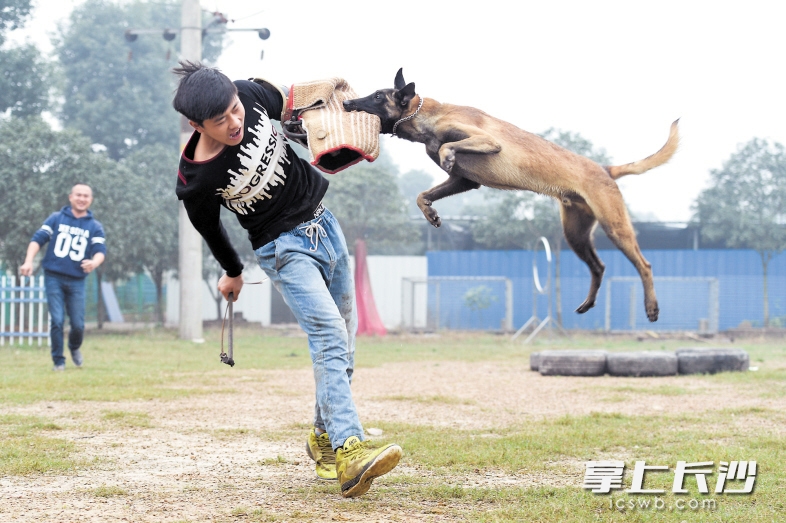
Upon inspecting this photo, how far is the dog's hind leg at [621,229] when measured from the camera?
4199mm

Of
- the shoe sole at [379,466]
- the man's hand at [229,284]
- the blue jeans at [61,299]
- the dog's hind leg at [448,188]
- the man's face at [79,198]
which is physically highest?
the man's face at [79,198]

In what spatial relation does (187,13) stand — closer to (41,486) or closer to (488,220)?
(488,220)

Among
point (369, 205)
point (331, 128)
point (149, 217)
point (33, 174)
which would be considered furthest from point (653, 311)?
point (369, 205)

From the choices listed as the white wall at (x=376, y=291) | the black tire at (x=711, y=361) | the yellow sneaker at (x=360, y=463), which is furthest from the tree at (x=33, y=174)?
the yellow sneaker at (x=360, y=463)

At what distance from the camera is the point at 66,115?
3077cm

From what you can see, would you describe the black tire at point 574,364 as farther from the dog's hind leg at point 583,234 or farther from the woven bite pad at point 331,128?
the woven bite pad at point 331,128

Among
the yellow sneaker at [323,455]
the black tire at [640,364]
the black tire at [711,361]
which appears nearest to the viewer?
the yellow sneaker at [323,455]

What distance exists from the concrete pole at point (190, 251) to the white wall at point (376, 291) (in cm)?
977

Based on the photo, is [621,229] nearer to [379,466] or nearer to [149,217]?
[379,466]

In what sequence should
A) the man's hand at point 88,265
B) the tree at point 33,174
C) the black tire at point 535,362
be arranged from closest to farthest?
the man's hand at point 88,265 < the black tire at point 535,362 < the tree at point 33,174

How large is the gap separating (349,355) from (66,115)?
3063 centimetres

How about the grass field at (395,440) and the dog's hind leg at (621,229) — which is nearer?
the grass field at (395,440)

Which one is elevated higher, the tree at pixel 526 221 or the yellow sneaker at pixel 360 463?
the tree at pixel 526 221

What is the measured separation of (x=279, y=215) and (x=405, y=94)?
3.91 feet
